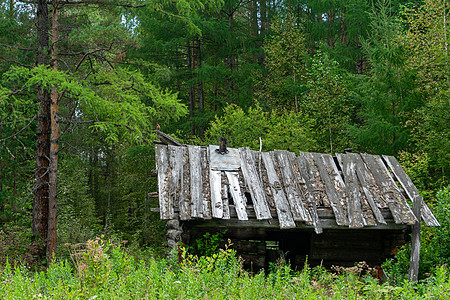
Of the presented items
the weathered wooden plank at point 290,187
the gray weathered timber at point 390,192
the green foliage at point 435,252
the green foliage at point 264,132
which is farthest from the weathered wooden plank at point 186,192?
the green foliage at point 264,132

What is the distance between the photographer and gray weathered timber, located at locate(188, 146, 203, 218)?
8.15m

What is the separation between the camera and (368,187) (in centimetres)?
922

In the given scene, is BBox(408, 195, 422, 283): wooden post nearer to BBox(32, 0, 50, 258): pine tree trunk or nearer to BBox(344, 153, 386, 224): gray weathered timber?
BBox(344, 153, 386, 224): gray weathered timber

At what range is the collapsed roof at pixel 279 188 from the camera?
8289 mm

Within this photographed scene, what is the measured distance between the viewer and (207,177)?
896cm

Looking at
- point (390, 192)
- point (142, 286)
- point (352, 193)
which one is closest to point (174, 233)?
point (142, 286)

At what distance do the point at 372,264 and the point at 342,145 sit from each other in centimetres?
1029

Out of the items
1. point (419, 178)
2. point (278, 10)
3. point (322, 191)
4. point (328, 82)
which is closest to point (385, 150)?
point (419, 178)

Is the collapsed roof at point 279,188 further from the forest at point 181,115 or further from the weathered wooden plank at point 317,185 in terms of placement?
the forest at point 181,115

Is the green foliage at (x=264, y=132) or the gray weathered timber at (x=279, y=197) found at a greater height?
the green foliage at (x=264, y=132)

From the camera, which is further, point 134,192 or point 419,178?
point 134,192

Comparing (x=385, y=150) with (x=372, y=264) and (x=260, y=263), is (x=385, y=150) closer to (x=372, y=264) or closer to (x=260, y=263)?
(x=372, y=264)

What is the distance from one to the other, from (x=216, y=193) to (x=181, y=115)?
612 cm

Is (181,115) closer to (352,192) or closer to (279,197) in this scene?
(279,197)
